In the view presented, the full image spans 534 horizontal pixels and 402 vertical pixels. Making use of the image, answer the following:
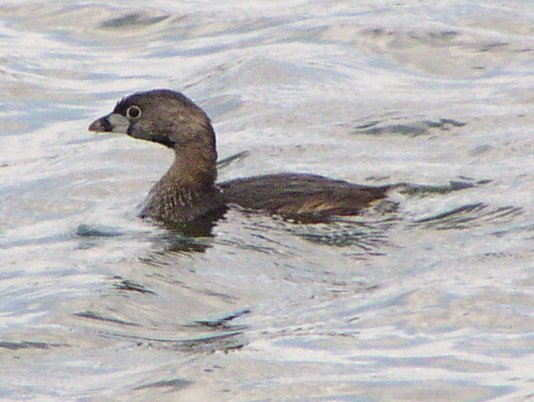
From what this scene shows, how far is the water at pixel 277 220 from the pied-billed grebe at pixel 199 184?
16cm

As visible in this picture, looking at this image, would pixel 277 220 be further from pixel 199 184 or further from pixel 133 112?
pixel 133 112

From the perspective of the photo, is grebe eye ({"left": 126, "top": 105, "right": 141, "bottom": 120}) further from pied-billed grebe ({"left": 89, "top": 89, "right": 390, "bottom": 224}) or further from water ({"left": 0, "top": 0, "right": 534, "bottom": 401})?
water ({"left": 0, "top": 0, "right": 534, "bottom": 401})

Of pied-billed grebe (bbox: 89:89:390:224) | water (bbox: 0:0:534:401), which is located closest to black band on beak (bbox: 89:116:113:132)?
pied-billed grebe (bbox: 89:89:390:224)

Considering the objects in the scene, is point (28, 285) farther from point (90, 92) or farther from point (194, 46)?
point (194, 46)

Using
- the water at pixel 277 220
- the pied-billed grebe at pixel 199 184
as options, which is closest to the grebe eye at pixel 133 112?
the pied-billed grebe at pixel 199 184

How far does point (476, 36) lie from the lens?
17250mm

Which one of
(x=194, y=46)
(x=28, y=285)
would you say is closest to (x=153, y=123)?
(x=28, y=285)

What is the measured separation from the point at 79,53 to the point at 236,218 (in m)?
6.65

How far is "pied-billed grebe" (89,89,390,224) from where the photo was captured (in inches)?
446

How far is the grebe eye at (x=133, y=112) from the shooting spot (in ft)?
39.4

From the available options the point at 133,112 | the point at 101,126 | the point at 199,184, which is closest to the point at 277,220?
the point at 199,184

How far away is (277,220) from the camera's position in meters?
11.2

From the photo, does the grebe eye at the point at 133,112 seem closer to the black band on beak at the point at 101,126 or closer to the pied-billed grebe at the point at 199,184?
the pied-billed grebe at the point at 199,184

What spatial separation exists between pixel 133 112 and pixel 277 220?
4.79 ft
